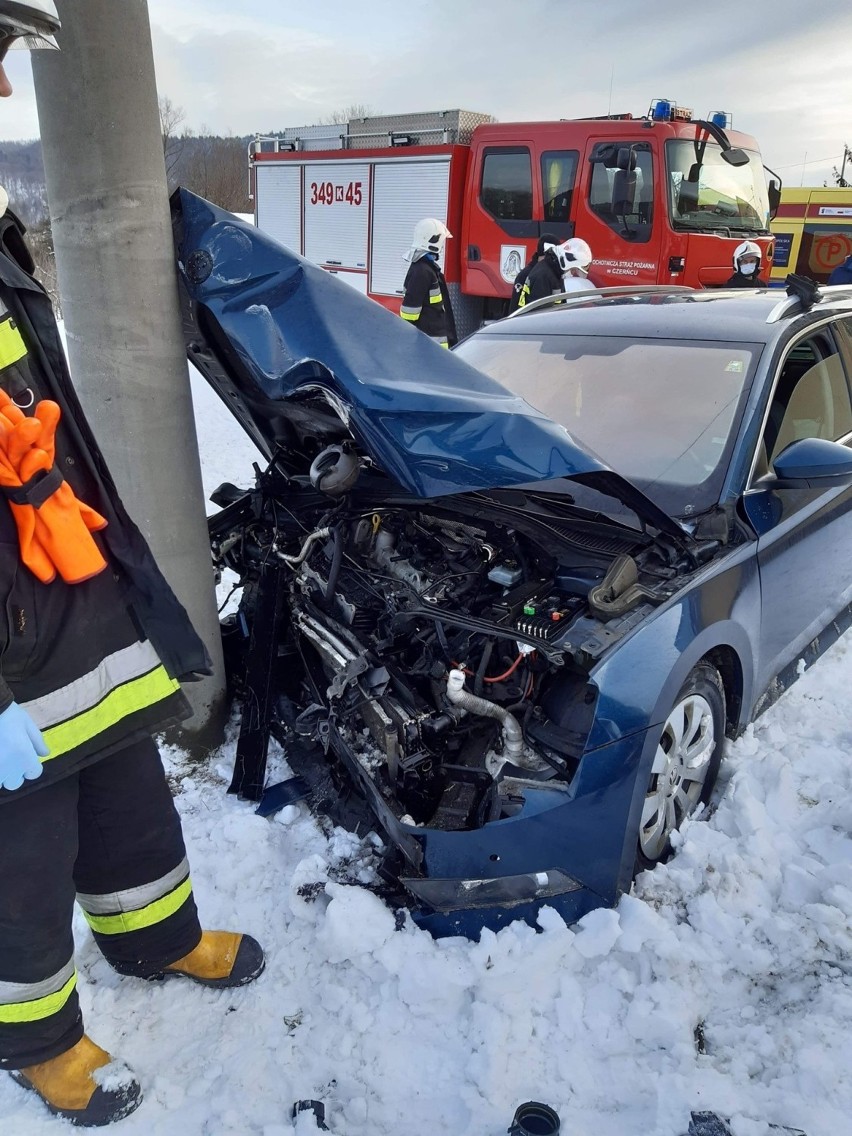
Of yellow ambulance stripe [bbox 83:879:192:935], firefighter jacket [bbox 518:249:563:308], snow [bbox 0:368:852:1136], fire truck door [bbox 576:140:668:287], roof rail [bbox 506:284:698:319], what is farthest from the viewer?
fire truck door [bbox 576:140:668:287]

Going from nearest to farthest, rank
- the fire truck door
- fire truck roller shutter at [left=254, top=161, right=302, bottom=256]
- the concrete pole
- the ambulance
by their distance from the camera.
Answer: the concrete pole
the fire truck door
fire truck roller shutter at [left=254, top=161, right=302, bottom=256]
the ambulance

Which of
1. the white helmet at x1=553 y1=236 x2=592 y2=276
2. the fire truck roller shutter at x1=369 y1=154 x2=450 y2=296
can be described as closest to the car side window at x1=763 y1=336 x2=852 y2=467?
the white helmet at x1=553 y1=236 x2=592 y2=276

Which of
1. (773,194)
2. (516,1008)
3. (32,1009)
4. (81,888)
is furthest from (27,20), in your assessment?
(773,194)

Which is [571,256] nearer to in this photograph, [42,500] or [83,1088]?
[42,500]

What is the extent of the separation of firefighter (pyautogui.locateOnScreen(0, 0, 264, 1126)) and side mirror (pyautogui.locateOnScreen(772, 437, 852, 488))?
1963mm

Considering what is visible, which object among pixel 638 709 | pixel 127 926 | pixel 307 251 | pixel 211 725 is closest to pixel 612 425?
pixel 638 709

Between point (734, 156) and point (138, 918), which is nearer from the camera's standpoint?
point (138, 918)

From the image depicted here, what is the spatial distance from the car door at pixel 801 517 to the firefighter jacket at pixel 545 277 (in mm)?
A: 4040

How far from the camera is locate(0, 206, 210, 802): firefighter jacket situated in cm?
162

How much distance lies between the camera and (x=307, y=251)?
12797 mm

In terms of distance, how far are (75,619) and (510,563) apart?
1357mm

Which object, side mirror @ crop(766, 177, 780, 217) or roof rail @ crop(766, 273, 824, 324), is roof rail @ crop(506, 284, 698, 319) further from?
side mirror @ crop(766, 177, 780, 217)

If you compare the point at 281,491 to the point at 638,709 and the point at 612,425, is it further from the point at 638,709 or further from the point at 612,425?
the point at 638,709

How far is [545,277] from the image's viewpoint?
7219 mm
